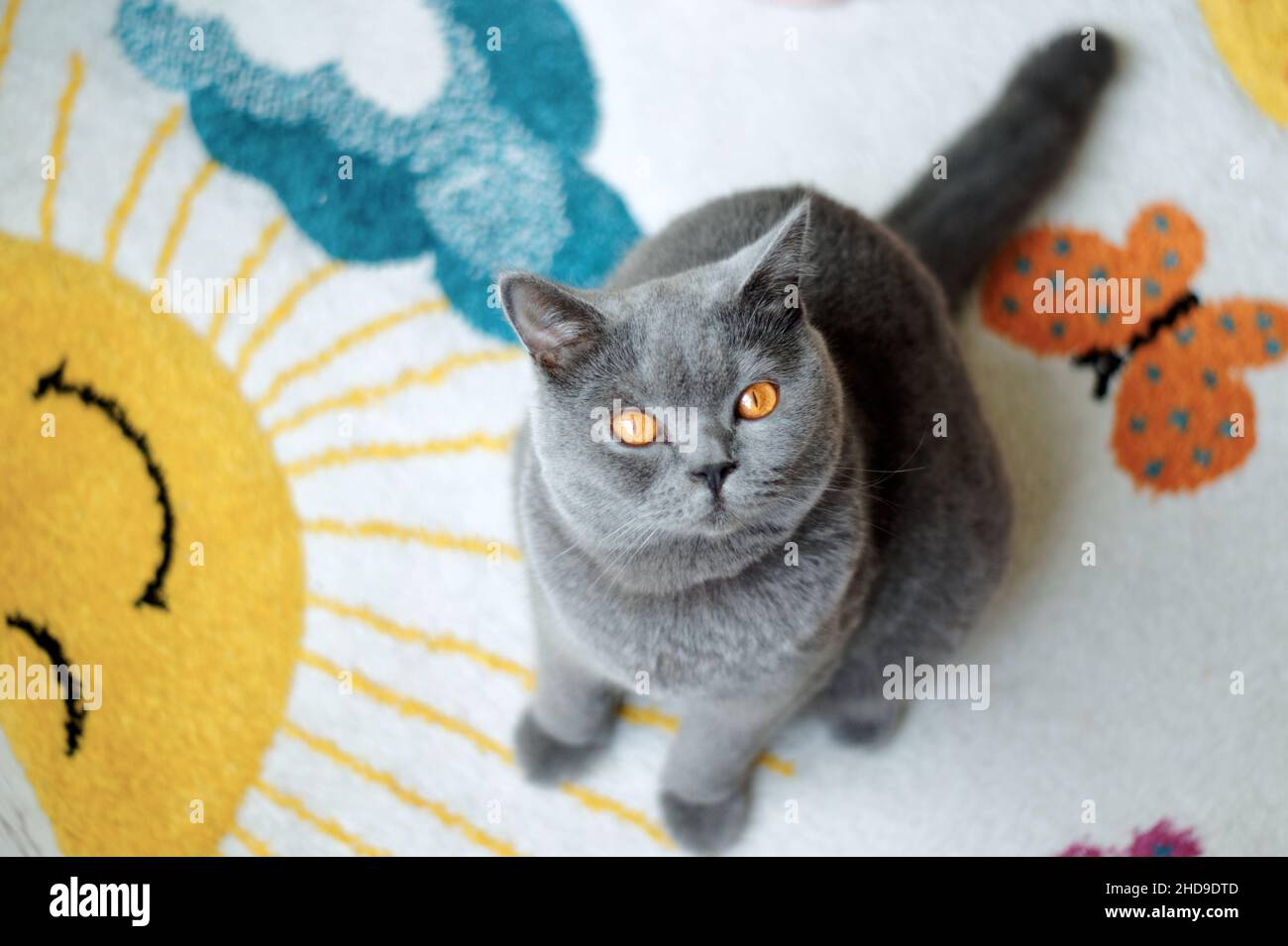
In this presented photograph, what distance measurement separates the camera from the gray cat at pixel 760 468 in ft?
2.68

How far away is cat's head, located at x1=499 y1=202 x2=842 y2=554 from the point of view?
80 cm

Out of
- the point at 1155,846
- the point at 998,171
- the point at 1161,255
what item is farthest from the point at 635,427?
the point at 1161,255

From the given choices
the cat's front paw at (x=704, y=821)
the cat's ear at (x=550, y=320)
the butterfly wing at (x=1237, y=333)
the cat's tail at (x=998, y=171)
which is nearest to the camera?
the cat's ear at (x=550, y=320)

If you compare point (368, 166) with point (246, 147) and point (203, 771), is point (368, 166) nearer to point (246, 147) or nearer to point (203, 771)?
point (246, 147)

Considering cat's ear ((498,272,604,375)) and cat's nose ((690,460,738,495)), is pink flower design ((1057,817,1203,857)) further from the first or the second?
cat's ear ((498,272,604,375))

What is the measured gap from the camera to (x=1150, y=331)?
4.58 feet

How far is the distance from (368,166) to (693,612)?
85 cm

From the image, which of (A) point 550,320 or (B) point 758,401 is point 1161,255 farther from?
(A) point 550,320

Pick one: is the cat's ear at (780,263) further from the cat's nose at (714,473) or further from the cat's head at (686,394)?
the cat's nose at (714,473)

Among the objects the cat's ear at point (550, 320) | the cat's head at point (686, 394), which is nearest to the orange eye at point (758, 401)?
the cat's head at point (686, 394)

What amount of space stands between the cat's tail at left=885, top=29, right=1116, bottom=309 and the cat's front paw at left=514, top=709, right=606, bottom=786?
0.71 meters

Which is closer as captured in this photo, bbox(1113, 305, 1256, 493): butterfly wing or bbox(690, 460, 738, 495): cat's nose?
bbox(690, 460, 738, 495): cat's nose

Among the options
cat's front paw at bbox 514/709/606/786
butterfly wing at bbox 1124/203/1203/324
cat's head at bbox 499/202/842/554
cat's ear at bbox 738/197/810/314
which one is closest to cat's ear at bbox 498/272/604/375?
cat's head at bbox 499/202/842/554
